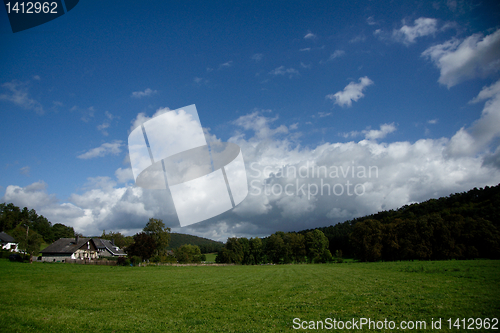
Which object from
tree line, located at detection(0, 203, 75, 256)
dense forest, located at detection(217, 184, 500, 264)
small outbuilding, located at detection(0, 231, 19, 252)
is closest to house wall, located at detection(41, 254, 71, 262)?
small outbuilding, located at detection(0, 231, 19, 252)

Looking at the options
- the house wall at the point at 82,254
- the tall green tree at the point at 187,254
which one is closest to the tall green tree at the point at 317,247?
the tall green tree at the point at 187,254

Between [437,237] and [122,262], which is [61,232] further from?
[437,237]

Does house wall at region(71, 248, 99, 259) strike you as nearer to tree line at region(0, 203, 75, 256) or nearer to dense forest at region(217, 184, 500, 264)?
tree line at region(0, 203, 75, 256)

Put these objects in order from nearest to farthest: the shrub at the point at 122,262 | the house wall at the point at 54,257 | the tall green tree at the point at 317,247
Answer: the shrub at the point at 122,262 < the house wall at the point at 54,257 < the tall green tree at the point at 317,247

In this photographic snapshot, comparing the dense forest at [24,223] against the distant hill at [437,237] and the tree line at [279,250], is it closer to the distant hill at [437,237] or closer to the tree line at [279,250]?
the tree line at [279,250]

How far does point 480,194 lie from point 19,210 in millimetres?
190047

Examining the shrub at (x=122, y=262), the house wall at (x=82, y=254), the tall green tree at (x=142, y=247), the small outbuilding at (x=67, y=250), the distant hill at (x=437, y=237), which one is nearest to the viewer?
the shrub at (x=122, y=262)

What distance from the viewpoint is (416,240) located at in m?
65.1

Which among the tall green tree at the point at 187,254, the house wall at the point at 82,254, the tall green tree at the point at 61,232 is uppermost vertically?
the tall green tree at the point at 61,232

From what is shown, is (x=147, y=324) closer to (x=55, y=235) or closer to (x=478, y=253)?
(x=478, y=253)

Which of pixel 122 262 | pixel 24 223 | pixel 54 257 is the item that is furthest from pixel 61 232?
pixel 122 262

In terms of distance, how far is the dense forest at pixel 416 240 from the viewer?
5981cm

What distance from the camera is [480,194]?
3898 inches

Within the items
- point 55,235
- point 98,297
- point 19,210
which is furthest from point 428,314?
point 19,210
